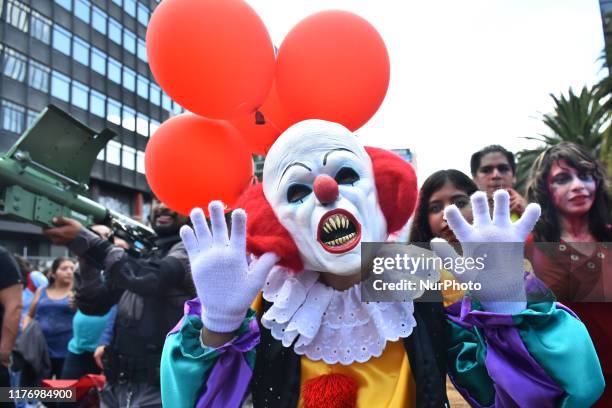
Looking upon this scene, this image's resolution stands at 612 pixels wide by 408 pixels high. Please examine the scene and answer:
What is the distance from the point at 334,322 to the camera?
1336 millimetres

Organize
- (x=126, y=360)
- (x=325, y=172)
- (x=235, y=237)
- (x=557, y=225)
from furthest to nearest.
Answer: (x=126, y=360)
(x=557, y=225)
(x=325, y=172)
(x=235, y=237)

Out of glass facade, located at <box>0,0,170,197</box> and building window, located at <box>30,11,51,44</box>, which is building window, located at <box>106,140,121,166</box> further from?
building window, located at <box>30,11,51,44</box>

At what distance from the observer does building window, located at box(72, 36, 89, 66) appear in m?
18.9

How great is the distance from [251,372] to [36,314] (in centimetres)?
342

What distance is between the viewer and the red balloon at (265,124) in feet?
5.86

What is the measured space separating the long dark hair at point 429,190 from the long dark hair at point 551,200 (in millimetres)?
258

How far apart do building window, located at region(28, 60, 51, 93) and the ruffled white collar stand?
18.6 metres

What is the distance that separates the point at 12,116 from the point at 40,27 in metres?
3.51

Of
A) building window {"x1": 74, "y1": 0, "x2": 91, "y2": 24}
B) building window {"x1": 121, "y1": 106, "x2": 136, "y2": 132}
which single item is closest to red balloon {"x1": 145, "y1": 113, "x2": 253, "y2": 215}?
building window {"x1": 74, "y1": 0, "x2": 91, "y2": 24}

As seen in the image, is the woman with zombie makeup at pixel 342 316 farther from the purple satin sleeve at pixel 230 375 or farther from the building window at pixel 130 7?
the building window at pixel 130 7

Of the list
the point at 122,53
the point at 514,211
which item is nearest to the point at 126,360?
the point at 514,211

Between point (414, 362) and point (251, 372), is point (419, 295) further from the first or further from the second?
point (251, 372)

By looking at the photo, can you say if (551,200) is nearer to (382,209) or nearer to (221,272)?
(382,209)

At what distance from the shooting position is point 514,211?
2139 millimetres
